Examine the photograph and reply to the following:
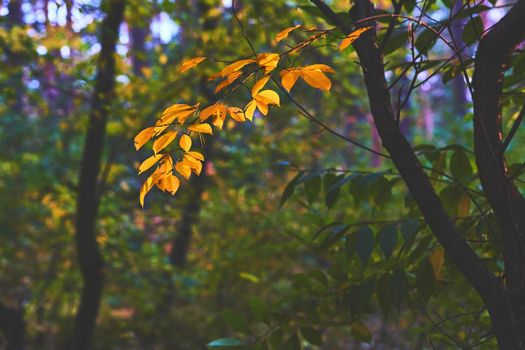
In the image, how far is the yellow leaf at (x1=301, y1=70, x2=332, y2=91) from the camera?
1.02 m

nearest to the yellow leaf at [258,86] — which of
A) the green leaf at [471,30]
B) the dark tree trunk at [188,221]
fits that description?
the green leaf at [471,30]

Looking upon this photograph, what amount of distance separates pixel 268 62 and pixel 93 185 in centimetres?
313

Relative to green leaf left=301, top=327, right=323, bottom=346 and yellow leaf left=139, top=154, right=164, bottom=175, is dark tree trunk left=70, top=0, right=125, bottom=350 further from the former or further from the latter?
yellow leaf left=139, top=154, right=164, bottom=175

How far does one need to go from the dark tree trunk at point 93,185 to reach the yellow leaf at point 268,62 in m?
2.48

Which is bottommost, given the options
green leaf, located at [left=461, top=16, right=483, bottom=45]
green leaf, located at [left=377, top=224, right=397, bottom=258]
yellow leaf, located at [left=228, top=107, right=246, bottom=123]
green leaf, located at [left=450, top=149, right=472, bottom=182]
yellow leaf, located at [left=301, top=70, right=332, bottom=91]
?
green leaf, located at [left=377, top=224, right=397, bottom=258]

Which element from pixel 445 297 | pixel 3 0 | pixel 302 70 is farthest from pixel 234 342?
pixel 3 0

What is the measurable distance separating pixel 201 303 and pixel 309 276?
4.37 meters

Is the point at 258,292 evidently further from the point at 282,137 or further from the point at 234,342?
the point at 234,342

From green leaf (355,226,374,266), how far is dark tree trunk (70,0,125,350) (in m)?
2.36

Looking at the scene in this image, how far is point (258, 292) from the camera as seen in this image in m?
5.75

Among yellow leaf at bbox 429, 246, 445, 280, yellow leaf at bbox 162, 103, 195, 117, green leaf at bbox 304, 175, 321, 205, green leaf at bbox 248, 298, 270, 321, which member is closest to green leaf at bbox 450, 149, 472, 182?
Result: yellow leaf at bbox 429, 246, 445, 280

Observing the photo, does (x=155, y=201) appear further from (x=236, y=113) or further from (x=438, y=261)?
(x=236, y=113)

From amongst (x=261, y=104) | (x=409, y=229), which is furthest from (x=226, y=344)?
(x=261, y=104)

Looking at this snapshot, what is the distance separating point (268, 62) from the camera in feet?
3.50
